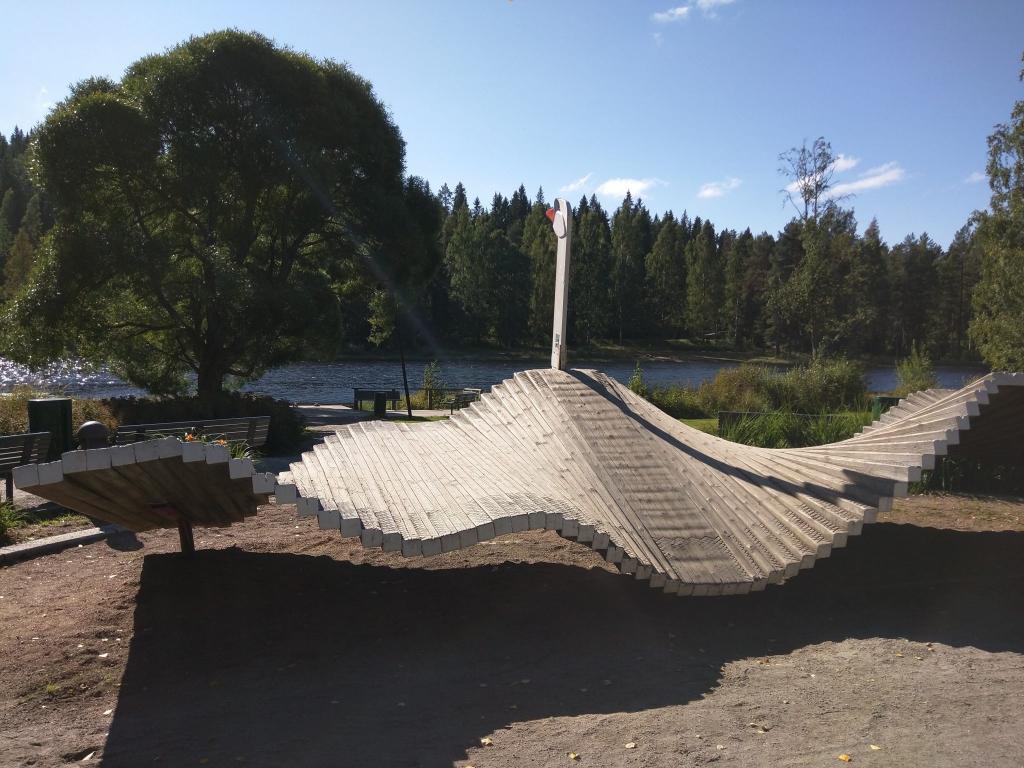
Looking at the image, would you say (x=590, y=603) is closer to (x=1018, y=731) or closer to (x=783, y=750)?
(x=783, y=750)

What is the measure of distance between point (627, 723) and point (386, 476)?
102 inches

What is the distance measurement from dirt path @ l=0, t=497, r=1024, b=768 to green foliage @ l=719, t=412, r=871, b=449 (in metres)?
4.44

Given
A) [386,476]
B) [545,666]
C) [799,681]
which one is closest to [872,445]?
[799,681]

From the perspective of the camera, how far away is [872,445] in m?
6.40

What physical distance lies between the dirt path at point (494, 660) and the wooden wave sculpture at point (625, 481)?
0.55 metres

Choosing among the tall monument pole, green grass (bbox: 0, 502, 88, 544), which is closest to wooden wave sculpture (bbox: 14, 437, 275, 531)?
green grass (bbox: 0, 502, 88, 544)

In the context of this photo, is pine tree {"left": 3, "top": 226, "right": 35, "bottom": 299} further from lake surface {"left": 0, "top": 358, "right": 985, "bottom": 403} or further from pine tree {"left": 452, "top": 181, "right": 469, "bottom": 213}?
pine tree {"left": 452, "top": 181, "right": 469, "bottom": 213}

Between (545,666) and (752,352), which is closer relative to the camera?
(545,666)

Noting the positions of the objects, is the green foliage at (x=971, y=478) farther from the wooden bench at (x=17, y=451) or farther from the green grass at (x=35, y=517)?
the wooden bench at (x=17, y=451)

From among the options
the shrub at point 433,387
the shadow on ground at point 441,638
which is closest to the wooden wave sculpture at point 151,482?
the shadow on ground at point 441,638

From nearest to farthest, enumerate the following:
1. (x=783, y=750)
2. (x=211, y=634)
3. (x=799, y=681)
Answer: (x=783, y=750)
(x=799, y=681)
(x=211, y=634)

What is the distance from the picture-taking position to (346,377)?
129ft

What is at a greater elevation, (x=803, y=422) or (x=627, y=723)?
(x=803, y=422)

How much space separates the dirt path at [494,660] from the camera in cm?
371
